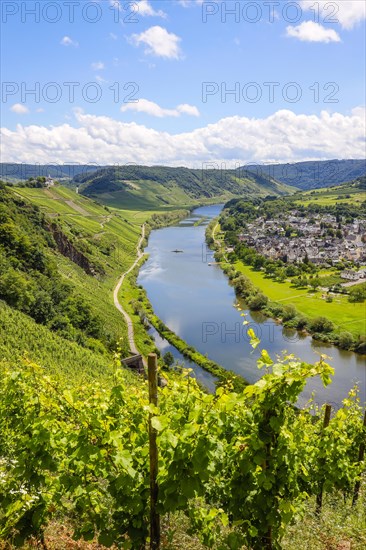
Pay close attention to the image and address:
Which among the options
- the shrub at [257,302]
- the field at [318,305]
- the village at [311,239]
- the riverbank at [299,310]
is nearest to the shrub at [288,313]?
the riverbank at [299,310]

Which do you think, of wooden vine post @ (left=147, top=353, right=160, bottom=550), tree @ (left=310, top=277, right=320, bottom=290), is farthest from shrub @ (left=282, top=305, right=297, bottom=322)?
wooden vine post @ (left=147, top=353, right=160, bottom=550)

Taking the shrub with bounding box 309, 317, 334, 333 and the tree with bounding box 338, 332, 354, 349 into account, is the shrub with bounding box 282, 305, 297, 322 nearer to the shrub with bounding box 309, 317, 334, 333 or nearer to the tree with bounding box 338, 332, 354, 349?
the shrub with bounding box 309, 317, 334, 333

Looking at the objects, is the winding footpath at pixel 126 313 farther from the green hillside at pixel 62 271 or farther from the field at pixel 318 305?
the field at pixel 318 305

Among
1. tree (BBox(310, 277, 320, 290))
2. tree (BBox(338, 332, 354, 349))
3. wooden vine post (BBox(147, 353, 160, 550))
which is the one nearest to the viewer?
wooden vine post (BBox(147, 353, 160, 550))

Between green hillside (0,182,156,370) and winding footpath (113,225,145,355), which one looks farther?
winding footpath (113,225,145,355)

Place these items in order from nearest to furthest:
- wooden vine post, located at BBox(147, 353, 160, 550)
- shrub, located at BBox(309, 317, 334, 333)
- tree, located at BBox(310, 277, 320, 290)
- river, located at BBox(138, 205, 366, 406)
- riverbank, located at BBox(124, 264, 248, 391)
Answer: wooden vine post, located at BBox(147, 353, 160, 550), riverbank, located at BBox(124, 264, 248, 391), river, located at BBox(138, 205, 366, 406), shrub, located at BBox(309, 317, 334, 333), tree, located at BBox(310, 277, 320, 290)

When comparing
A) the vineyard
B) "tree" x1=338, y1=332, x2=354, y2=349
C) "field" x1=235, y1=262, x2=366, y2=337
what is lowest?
"tree" x1=338, y1=332, x2=354, y2=349

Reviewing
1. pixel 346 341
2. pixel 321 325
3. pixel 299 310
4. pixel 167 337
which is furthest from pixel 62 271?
pixel 346 341

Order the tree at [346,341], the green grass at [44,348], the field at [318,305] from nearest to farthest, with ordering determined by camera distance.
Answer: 1. the green grass at [44,348]
2. the tree at [346,341]
3. the field at [318,305]

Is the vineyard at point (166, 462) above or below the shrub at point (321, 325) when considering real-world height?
above

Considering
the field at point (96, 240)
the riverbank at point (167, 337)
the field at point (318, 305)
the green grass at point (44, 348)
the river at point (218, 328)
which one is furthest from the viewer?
the field at point (96, 240)
